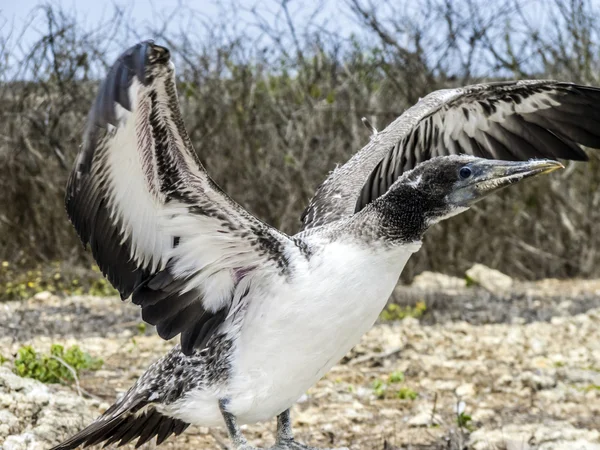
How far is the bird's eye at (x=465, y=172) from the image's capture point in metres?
3.31

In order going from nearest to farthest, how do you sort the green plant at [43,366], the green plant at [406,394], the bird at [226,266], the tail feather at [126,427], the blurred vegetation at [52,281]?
the bird at [226,266], the tail feather at [126,427], the green plant at [43,366], the green plant at [406,394], the blurred vegetation at [52,281]

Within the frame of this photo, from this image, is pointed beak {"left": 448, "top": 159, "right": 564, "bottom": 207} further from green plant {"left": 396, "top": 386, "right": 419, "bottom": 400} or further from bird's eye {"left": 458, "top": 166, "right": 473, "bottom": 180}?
green plant {"left": 396, "top": 386, "right": 419, "bottom": 400}

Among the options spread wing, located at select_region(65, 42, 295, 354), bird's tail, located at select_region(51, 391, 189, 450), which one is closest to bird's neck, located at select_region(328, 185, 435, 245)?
spread wing, located at select_region(65, 42, 295, 354)

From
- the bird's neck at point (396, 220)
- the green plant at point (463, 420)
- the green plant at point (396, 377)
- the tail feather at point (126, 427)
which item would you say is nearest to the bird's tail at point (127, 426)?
the tail feather at point (126, 427)

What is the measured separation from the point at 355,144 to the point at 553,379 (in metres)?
6.87

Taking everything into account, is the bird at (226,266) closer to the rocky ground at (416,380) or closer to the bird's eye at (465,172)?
the bird's eye at (465,172)

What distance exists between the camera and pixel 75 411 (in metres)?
4.43

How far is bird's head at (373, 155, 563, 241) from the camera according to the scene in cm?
328

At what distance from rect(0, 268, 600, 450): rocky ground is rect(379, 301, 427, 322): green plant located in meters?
0.14

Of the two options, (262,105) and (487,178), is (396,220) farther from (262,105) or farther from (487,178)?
(262,105)

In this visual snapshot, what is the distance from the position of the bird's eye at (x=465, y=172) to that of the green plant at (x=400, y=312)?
549 centimetres

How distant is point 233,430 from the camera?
138 inches

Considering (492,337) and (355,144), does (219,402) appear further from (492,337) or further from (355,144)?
(355,144)

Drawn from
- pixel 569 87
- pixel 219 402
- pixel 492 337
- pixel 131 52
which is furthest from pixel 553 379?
pixel 131 52
